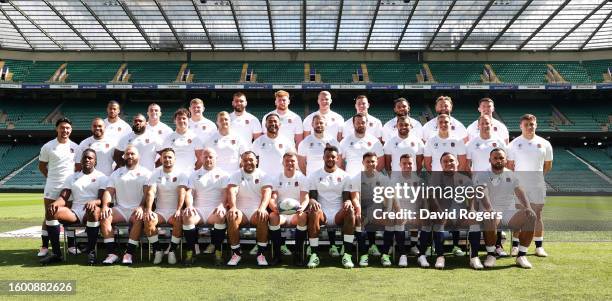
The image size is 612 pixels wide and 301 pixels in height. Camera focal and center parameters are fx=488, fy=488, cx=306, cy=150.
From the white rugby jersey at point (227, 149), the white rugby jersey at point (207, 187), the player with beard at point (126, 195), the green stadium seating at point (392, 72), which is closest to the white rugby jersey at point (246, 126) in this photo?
the white rugby jersey at point (227, 149)

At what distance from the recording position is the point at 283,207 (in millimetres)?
6117

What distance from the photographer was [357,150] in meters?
7.10

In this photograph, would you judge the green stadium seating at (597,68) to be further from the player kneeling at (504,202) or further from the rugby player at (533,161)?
the player kneeling at (504,202)

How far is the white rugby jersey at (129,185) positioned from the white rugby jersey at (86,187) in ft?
0.52

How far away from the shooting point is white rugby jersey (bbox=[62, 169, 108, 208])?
6.70m

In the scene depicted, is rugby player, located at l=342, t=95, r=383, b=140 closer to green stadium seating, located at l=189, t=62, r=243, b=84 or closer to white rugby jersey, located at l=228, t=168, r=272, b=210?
white rugby jersey, located at l=228, t=168, r=272, b=210

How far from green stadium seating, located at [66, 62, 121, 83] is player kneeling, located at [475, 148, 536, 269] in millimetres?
29980

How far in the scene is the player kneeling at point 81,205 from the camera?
6.35 m

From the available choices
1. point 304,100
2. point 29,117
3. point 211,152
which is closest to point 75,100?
point 29,117

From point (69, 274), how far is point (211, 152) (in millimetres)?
2243

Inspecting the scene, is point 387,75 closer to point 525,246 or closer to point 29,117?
point 29,117

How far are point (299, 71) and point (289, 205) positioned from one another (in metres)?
26.9

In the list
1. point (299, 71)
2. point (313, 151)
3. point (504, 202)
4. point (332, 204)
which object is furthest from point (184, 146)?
point (299, 71)

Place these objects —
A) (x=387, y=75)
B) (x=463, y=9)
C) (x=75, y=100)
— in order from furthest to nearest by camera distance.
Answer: (x=75, y=100)
(x=387, y=75)
(x=463, y=9)
